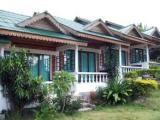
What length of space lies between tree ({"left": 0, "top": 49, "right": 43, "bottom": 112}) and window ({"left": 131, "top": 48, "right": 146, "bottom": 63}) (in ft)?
51.7

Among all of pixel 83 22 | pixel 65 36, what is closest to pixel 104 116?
pixel 65 36

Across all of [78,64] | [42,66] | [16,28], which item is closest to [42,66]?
[42,66]

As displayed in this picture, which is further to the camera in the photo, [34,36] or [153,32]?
[153,32]

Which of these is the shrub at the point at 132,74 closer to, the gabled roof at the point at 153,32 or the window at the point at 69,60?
the window at the point at 69,60

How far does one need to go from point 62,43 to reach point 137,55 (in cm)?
1156

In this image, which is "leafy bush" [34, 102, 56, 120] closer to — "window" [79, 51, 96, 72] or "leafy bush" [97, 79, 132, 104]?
"leafy bush" [97, 79, 132, 104]

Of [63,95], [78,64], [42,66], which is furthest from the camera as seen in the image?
[78,64]

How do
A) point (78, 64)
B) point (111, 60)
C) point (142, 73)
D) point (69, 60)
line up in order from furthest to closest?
point (78, 64) < point (142, 73) < point (69, 60) < point (111, 60)

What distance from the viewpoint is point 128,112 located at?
1488 cm

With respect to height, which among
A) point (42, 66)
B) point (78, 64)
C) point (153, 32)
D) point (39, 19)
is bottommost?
point (42, 66)

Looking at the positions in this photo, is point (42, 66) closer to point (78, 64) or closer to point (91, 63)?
point (78, 64)

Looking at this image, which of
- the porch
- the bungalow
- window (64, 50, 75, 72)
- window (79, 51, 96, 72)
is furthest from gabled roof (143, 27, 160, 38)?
window (64, 50, 75, 72)

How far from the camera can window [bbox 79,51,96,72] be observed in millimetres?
22125

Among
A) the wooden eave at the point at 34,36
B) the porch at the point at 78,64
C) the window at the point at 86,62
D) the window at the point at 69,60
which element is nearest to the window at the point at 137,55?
the porch at the point at 78,64
